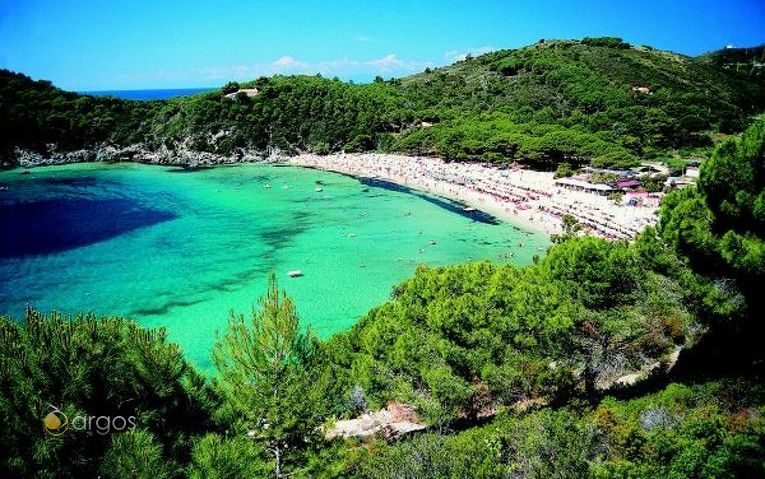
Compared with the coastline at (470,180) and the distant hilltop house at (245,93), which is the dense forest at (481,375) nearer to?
the coastline at (470,180)

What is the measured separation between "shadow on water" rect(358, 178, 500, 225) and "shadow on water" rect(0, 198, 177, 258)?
2111cm

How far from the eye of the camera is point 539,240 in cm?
3353

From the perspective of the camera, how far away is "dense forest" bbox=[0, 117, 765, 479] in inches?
252

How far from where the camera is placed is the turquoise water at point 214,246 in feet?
81.7

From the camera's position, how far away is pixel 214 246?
113ft

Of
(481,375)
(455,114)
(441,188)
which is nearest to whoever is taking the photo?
(481,375)

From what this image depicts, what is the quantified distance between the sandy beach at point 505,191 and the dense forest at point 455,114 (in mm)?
4046

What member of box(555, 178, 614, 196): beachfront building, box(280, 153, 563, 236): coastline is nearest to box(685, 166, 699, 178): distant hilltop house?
box(555, 178, 614, 196): beachfront building

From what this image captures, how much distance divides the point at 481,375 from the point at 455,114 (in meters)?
61.8

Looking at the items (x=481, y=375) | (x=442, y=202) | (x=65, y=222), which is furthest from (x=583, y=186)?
(x=65, y=222)

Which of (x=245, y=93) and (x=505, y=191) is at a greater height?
(x=245, y=93)

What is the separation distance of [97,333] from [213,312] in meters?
17.8

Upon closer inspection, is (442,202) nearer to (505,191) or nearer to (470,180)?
(470,180)

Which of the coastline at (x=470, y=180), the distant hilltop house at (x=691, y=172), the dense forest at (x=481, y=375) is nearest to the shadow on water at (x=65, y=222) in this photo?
the coastline at (x=470, y=180)
